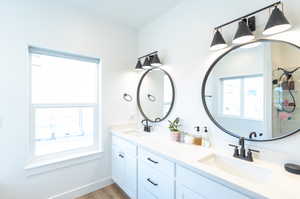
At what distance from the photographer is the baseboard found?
78.7 inches

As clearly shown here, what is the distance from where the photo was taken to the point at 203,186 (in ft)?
3.59

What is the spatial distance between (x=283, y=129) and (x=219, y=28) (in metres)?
1.10

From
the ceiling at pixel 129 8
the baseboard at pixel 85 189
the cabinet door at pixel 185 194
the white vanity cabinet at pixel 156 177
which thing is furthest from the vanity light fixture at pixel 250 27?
the baseboard at pixel 85 189

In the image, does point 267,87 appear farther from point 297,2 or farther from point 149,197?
point 149,197

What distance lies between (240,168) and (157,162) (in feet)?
2.43

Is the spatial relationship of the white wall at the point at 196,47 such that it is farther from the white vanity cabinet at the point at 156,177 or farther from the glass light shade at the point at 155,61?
the white vanity cabinet at the point at 156,177

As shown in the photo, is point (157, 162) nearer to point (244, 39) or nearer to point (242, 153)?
point (242, 153)

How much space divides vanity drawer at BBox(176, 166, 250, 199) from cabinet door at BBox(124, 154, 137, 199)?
0.74m

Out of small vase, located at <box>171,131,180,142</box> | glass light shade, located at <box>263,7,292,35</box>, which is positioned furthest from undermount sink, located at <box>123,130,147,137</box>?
glass light shade, located at <box>263,7,292,35</box>

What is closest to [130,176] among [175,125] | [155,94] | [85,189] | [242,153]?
[85,189]

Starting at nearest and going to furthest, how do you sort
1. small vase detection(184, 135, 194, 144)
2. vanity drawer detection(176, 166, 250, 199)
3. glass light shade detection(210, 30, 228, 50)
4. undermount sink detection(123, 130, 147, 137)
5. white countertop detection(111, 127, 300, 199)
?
white countertop detection(111, 127, 300, 199) → vanity drawer detection(176, 166, 250, 199) → glass light shade detection(210, 30, 228, 50) → small vase detection(184, 135, 194, 144) → undermount sink detection(123, 130, 147, 137)

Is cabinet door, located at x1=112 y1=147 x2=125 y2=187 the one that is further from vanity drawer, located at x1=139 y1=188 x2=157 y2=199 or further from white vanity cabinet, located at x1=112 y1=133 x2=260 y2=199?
vanity drawer, located at x1=139 y1=188 x2=157 y2=199

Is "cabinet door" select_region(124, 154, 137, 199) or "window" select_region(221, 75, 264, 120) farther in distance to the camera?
"cabinet door" select_region(124, 154, 137, 199)

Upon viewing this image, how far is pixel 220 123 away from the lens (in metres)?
1.53
